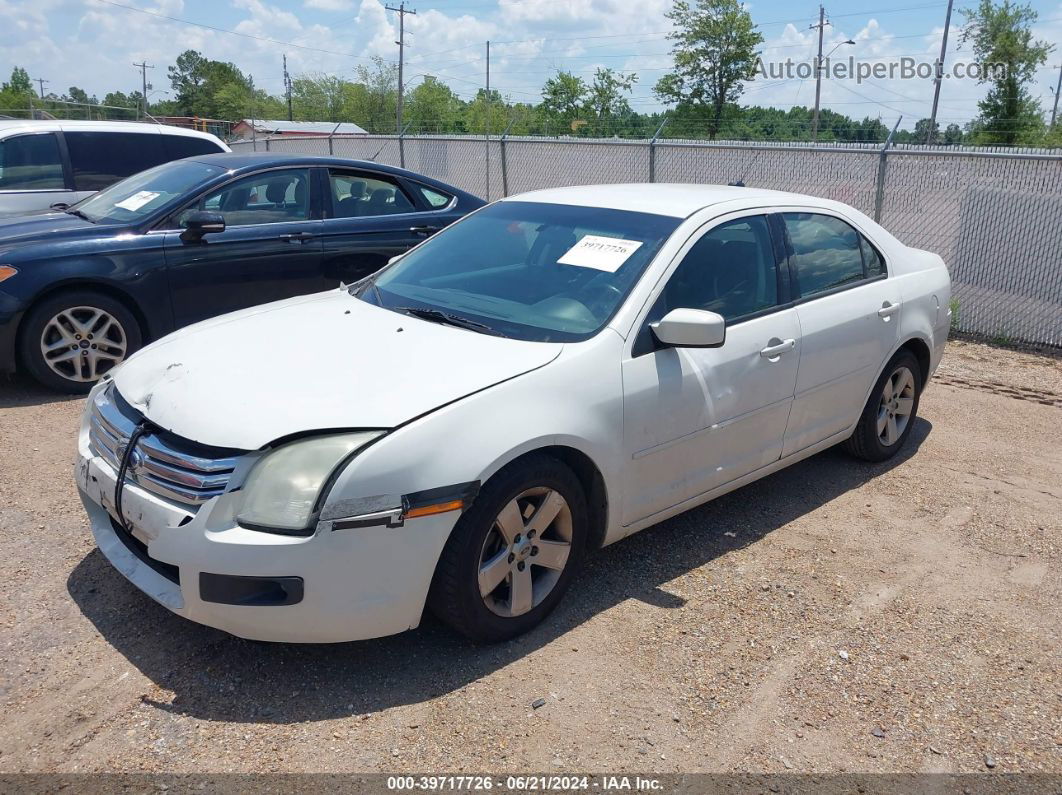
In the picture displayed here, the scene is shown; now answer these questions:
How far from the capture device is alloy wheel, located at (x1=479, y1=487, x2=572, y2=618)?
3.22 metres

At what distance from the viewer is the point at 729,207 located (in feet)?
14.1

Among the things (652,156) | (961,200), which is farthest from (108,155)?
(961,200)

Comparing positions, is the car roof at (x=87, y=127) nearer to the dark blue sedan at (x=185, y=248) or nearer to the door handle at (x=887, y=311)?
the dark blue sedan at (x=185, y=248)

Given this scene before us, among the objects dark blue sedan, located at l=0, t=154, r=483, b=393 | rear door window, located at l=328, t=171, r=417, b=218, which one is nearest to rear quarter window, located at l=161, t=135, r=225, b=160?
dark blue sedan, located at l=0, t=154, r=483, b=393

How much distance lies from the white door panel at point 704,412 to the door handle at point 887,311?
83cm

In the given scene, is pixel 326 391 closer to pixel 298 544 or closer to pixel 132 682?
pixel 298 544

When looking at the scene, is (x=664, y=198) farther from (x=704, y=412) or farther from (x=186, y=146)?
(x=186, y=146)

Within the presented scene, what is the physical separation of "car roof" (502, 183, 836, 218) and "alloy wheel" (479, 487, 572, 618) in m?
1.55

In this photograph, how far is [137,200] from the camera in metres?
6.77

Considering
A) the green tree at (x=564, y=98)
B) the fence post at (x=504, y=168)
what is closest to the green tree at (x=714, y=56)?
the green tree at (x=564, y=98)

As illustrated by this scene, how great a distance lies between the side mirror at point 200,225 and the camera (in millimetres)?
6246

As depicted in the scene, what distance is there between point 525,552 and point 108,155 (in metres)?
7.67

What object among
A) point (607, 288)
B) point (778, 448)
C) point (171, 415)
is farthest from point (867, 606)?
point (171, 415)

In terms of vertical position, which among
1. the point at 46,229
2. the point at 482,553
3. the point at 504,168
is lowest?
the point at 482,553
